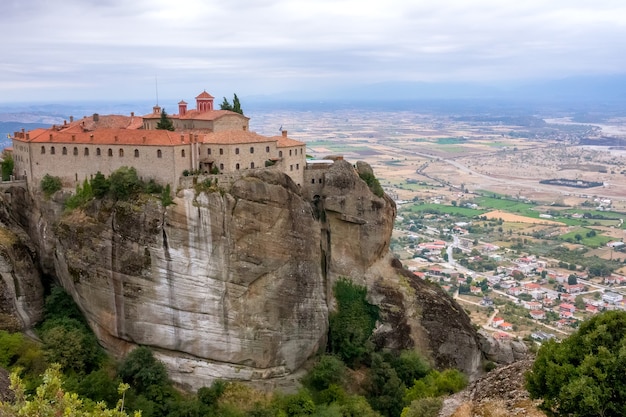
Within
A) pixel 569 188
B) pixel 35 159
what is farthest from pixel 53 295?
pixel 569 188

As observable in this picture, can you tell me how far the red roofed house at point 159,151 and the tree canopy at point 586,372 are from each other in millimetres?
25640

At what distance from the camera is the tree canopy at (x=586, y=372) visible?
20078 millimetres

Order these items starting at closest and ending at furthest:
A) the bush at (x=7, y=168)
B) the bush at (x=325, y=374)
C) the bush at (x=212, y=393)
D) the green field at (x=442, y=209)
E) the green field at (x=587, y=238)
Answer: the bush at (x=212, y=393), the bush at (x=325, y=374), the bush at (x=7, y=168), the green field at (x=587, y=238), the green field at (x=442, y=209)

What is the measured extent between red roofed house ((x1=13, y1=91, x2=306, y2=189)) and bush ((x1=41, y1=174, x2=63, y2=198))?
37cm

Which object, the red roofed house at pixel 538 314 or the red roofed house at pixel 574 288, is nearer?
the red roofed house at pixel 538 314

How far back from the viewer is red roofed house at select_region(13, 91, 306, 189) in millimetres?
42406

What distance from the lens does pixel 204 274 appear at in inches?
1613

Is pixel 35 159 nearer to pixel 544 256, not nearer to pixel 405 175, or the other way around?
pixel 544 256

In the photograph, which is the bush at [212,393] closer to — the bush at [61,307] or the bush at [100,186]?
the bush at [61,307]

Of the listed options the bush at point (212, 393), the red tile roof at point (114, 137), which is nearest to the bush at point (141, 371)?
the bush at point (212, 393)

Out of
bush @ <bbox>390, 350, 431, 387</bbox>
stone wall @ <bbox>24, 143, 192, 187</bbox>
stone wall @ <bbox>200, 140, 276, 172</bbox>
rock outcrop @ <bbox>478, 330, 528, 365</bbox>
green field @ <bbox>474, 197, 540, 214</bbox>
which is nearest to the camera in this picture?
stone wall @ <bbox>24, 143, 192, 187</bbox>

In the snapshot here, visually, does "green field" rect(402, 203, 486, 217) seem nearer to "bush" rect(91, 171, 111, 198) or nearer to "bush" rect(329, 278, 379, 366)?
"bush" rect(329, 278, 379, 366)

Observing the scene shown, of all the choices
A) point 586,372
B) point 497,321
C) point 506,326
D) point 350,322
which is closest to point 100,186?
point 350,322

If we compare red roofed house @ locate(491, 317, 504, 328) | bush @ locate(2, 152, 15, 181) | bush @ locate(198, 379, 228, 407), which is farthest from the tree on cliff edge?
red roofed house @ locate(491, 317, 504, 328)
